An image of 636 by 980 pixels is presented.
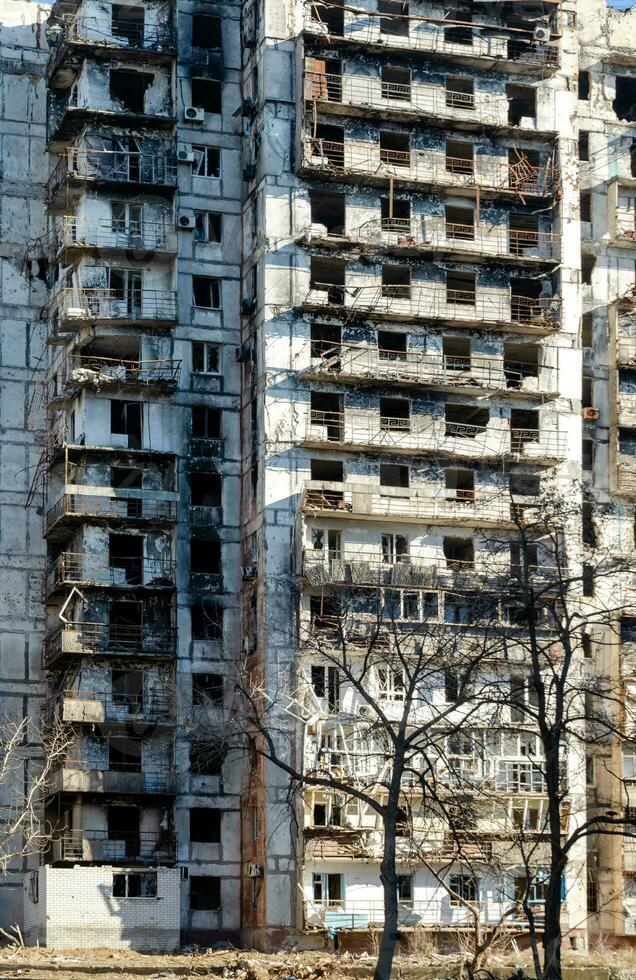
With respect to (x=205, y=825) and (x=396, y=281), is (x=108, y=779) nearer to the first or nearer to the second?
(x=205, y=825)

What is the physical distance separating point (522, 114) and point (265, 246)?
1355cm

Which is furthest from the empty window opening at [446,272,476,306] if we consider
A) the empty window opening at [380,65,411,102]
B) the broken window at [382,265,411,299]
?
the empty window opening at [380,65,411,102]

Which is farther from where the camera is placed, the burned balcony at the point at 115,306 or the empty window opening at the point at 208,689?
the burned balcony at the point at 115,306

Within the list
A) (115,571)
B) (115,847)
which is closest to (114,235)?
(115,571)

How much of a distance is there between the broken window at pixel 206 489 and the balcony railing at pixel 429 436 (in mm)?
4355

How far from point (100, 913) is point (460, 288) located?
1113 inches

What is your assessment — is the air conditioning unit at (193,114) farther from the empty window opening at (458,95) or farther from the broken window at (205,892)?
the broken window at (205,892)

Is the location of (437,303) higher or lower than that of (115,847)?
higher

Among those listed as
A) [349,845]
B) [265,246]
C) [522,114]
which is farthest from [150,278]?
[349,845]

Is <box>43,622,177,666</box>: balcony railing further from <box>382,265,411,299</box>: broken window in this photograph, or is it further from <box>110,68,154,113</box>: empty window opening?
<box>110,68,154,113</box>: empty window opening

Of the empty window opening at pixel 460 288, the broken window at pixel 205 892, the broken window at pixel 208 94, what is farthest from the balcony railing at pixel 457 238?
the broken window at pixel 205 892

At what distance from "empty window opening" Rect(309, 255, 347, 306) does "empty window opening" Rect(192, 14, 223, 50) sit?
1051cm

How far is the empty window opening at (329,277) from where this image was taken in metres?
76.8

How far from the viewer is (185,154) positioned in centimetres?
7862
